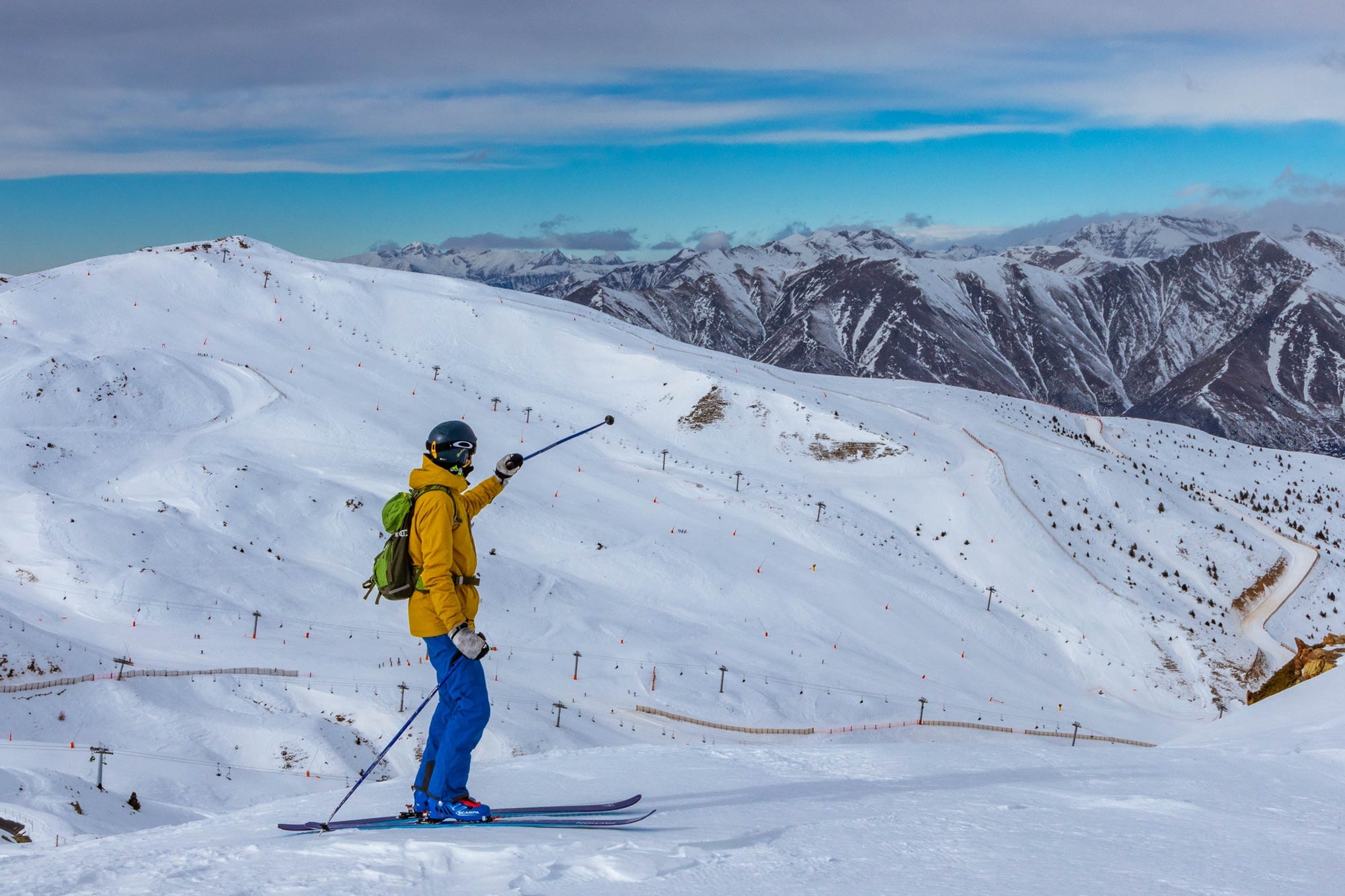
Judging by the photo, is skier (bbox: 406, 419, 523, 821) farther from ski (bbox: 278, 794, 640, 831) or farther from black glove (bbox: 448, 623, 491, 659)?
ski (bbox: 278, 794, 640, 831)

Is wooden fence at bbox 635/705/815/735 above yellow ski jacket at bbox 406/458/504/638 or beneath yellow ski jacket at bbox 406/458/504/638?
beneath

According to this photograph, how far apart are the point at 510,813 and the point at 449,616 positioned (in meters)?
1.88

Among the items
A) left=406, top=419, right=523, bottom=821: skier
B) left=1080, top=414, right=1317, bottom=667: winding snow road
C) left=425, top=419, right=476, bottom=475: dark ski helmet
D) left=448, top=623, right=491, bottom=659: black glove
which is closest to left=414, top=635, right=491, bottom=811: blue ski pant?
left=406, top=419, right=523, bottom=821: skier

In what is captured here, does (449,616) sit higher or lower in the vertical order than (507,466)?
lower

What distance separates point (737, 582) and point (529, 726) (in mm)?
21141

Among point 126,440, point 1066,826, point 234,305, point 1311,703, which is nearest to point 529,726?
point 1311,703

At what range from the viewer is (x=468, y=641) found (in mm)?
8656

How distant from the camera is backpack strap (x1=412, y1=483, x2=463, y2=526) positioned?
29.6ft

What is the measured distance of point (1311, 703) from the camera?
15.1 metres

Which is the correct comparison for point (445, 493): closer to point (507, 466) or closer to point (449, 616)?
point (507, 466)

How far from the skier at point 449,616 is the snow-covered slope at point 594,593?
36.9 inches

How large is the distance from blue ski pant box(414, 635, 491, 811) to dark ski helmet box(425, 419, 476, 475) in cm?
164

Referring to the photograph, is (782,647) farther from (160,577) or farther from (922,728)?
(160,577)

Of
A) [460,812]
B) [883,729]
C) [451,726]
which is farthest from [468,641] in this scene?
[883,729]
